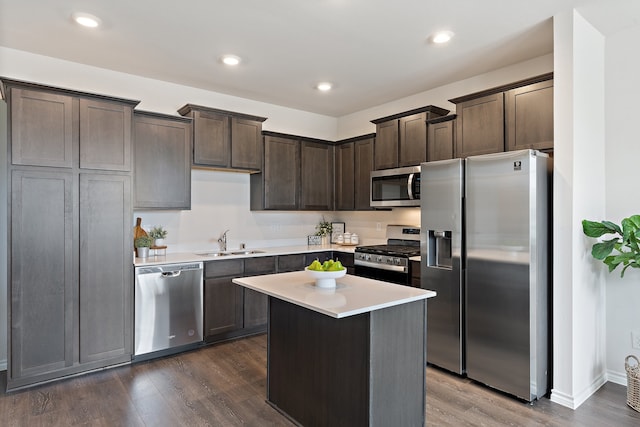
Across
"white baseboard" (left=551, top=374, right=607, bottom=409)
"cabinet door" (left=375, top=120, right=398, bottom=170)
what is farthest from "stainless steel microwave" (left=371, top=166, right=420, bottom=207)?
"white baseboard" (left=551, top=374, right=607, bottom=409)

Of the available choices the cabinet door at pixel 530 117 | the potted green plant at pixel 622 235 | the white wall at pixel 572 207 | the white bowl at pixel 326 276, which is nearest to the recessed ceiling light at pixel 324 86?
the cabinet door at pixel 530 117

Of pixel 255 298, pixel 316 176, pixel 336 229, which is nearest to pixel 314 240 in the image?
pixel 336 229

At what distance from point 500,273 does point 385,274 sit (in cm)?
143

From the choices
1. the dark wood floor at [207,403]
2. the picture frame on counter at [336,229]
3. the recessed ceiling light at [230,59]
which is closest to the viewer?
the dark wood floor at [207,403]

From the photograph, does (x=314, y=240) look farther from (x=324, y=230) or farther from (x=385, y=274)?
(x=385, y=274)

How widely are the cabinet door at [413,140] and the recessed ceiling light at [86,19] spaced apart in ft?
9.81

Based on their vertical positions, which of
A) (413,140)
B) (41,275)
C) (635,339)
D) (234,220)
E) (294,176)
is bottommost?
(635,339)

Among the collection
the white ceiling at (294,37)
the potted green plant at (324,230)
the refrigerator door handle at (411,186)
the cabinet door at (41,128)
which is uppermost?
the white ceiling at (294,37)

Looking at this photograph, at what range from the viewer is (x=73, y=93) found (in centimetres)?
319

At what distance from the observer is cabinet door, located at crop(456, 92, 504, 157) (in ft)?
10.9

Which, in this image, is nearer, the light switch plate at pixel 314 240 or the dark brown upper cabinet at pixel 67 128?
the dark brown upper cabinet at pixel 67 128

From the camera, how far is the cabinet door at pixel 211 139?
413cm

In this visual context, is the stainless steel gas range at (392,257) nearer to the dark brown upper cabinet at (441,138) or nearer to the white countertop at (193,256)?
the white countertop at (193,256)

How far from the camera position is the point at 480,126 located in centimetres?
347
